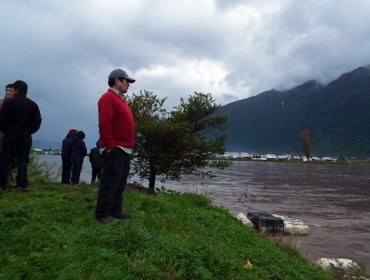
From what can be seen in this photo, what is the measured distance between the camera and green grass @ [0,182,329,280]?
434 cm

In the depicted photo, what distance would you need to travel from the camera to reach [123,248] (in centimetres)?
493

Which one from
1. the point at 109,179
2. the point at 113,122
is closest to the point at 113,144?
the point at 113,122

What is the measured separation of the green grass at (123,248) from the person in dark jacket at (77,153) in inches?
248

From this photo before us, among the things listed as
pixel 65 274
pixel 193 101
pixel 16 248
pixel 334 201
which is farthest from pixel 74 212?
pixel 334 201

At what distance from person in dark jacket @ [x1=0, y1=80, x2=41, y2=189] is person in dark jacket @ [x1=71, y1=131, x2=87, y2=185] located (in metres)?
5.59

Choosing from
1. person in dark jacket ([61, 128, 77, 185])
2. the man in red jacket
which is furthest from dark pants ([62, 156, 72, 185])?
the man in red jacket

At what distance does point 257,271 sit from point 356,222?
508 inches

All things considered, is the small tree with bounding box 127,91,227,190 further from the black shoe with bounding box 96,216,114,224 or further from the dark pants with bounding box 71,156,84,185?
the black shoe with bounding box 96,216,114,224

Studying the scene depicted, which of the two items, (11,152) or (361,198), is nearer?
(11,152)

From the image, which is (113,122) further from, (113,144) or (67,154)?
(67,154)

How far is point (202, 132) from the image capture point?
1515 cm

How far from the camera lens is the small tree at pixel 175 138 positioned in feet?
44.8

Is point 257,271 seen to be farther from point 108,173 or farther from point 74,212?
point 74,212

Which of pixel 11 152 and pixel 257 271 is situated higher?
pixel 11 152
